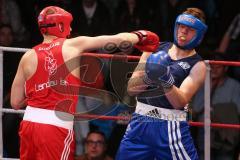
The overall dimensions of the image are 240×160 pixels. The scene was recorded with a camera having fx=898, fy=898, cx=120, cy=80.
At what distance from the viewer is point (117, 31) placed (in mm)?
8305

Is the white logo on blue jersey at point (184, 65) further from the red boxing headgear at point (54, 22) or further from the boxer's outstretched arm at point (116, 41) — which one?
the red boxing headgear at point (54, 22)

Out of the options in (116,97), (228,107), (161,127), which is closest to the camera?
(161,127)

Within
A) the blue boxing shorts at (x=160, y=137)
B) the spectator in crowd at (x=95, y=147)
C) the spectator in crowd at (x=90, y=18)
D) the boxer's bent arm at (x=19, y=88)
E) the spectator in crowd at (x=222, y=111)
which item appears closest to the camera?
the blue boxing shorts at (x=160, y=137)

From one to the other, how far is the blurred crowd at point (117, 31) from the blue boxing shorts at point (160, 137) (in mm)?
706

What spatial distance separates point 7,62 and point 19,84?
194 centimetres

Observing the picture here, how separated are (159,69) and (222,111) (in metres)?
2.05

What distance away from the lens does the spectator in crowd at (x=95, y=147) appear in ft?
23.4

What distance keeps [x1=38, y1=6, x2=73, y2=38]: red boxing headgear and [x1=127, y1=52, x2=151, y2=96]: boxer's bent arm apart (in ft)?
1.74

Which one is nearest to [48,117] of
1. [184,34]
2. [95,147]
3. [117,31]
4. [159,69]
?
[159,69]

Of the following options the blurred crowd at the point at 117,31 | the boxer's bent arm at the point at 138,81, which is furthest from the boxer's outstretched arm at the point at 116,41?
the blurred crowd at the point at 117,31

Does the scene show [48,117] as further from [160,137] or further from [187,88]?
[187,88]

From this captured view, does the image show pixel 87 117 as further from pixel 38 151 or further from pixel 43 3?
pixel 43 3

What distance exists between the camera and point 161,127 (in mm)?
5762

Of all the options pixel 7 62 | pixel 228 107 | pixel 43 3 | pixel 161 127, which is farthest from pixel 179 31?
pixel 43 3
